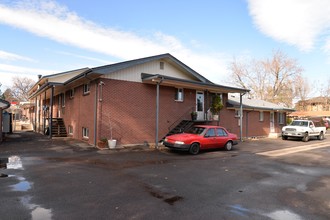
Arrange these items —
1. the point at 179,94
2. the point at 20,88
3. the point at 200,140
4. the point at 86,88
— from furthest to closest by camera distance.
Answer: the point at 20,88 < the point at 179,94 < the point at 86,88 < the point at 200,140

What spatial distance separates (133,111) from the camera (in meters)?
15.2

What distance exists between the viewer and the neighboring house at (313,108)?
50263 millimetres

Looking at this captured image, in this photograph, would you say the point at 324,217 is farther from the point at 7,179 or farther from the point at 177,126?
the point at 177,126

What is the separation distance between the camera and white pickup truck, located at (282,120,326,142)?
2178cm

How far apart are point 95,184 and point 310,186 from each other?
616 centimetres

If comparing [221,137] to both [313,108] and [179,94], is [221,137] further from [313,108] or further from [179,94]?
[313,108]

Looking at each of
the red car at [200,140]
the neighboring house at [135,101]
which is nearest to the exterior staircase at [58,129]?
the neighboring house at [135,101]

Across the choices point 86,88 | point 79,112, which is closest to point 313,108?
point 79,112

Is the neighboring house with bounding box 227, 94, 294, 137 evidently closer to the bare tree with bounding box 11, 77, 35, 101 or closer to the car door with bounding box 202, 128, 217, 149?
the car door with bounding box 202, 128, 217, 149

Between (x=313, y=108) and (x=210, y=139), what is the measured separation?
75766 mm

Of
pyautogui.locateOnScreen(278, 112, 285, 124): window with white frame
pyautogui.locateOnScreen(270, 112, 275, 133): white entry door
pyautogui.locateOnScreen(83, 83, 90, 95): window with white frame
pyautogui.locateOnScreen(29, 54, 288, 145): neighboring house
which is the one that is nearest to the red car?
pyautogui.locateOnScreen(29, 54, 288, 145): neighboring house

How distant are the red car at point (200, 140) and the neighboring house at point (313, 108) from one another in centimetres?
4260

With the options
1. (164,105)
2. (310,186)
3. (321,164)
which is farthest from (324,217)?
(164,105)

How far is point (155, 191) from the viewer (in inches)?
244
